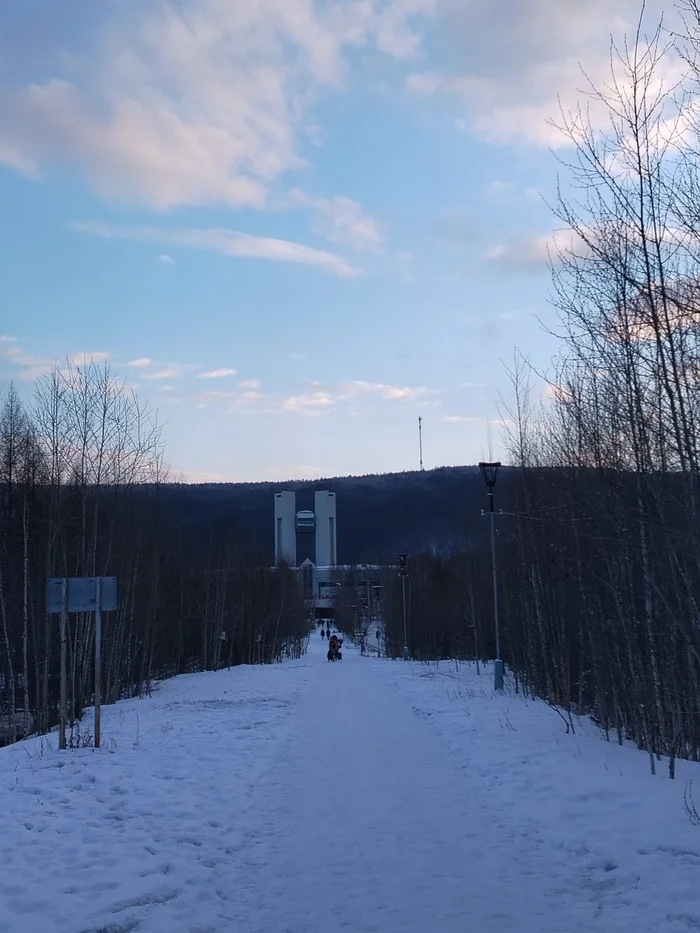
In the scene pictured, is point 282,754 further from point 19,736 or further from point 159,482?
point 159,482

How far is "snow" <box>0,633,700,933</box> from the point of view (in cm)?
604

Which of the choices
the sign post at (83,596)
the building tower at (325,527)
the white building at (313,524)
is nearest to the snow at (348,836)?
the sign post at (83,596)

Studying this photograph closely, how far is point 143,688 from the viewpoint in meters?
31.0

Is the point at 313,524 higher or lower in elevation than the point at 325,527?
higher

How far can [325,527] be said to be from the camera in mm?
150000

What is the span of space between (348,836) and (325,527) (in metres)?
142

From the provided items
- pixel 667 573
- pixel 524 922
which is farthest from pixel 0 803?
pixel 667 573

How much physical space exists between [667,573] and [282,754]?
6712mm

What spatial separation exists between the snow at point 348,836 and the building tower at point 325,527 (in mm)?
133907

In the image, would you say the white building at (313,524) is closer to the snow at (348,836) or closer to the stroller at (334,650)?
the stroller at (334,650)

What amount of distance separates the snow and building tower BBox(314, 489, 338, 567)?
13391 centimetres

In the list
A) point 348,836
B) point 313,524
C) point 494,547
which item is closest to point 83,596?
point 348,836

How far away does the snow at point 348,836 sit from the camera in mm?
6043

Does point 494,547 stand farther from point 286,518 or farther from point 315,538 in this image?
point 315,538
